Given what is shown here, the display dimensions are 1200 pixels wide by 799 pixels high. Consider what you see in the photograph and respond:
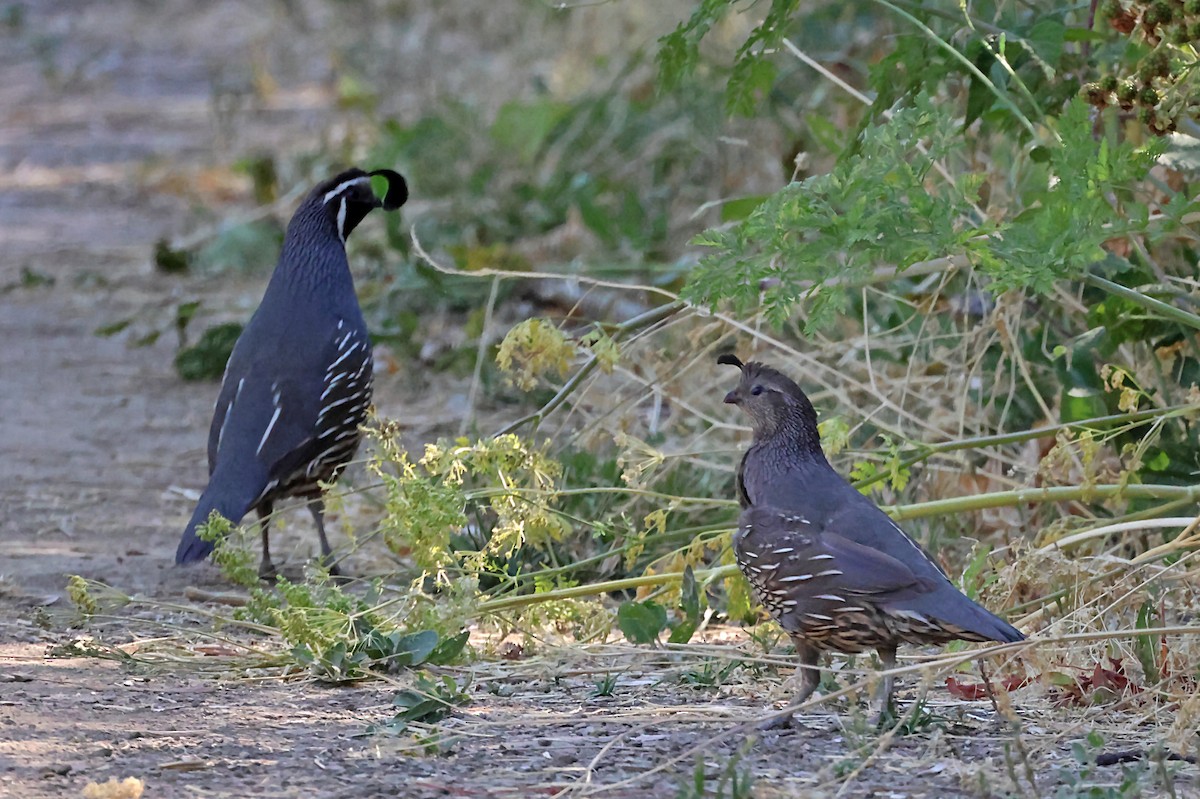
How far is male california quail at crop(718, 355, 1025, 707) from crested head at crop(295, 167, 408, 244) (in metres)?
2.00

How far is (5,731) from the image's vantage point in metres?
3.05

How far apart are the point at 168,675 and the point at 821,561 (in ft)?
4.93

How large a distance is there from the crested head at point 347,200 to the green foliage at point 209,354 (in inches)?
61.4

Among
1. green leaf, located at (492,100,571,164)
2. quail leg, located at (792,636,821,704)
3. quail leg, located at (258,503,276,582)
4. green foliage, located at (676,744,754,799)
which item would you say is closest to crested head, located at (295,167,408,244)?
quail leg, located at (258,503,276,582)

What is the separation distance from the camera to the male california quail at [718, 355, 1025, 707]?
3.01 m

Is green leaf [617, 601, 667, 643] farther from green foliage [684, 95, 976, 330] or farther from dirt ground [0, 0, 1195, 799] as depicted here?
green foliage [684, 95, 976, 330]

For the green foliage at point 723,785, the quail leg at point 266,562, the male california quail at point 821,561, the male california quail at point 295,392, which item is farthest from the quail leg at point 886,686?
the quail leg at point 266,562

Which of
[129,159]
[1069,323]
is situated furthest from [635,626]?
[129,159]

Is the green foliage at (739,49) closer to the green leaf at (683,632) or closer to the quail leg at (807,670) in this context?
the green leaf at (683,632)

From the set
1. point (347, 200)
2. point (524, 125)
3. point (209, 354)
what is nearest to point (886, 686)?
point (347, 200)

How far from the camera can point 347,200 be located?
527 centimetres

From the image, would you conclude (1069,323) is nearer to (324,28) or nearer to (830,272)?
(830,272)

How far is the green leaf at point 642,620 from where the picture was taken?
145 inches

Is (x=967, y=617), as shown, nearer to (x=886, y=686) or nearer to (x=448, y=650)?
(x=886, y=686)
